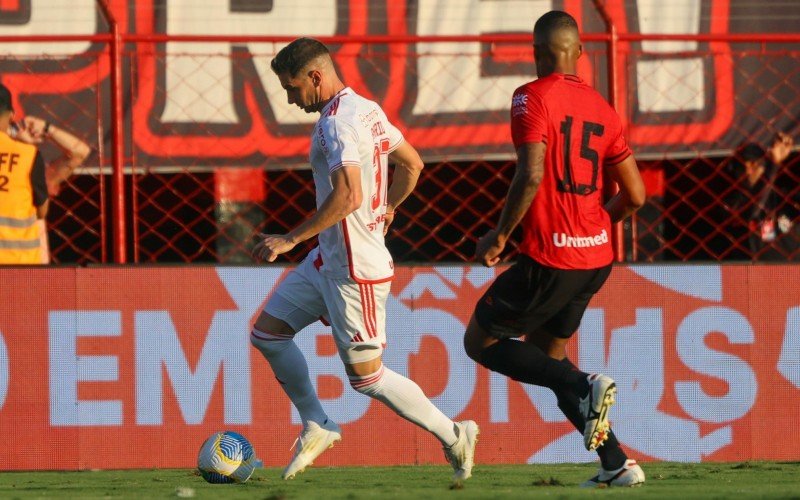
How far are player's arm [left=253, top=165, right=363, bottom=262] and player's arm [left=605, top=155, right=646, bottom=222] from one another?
1092mm

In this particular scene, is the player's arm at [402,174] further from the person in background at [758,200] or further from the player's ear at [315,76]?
the person in background at [758,200]

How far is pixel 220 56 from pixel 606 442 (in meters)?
3.98

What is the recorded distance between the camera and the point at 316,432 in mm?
6520

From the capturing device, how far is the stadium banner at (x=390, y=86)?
886cm

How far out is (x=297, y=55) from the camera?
20.0 ft

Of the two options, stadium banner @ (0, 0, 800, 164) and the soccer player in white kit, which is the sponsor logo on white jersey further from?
stadium banner @ (0, 0, 800, 164)

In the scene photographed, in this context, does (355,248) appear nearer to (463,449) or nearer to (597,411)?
(463,449)

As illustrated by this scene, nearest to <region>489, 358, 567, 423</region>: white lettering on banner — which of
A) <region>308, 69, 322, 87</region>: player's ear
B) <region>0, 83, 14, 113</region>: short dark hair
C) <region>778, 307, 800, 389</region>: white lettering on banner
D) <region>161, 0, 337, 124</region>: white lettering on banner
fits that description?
<region>778, 307, 800, 389</region>: white lettering on banner

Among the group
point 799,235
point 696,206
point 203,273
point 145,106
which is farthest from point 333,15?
point 799,235

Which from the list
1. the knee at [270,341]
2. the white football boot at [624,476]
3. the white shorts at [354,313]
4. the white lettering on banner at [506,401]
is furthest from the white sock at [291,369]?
the white lettering on banner at [506,401]

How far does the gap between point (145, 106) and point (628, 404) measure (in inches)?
A: 135

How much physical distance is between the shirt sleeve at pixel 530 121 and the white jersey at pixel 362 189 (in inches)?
27.3

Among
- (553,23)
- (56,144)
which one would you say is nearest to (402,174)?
(553,23)

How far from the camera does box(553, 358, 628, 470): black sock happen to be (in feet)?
19.2
